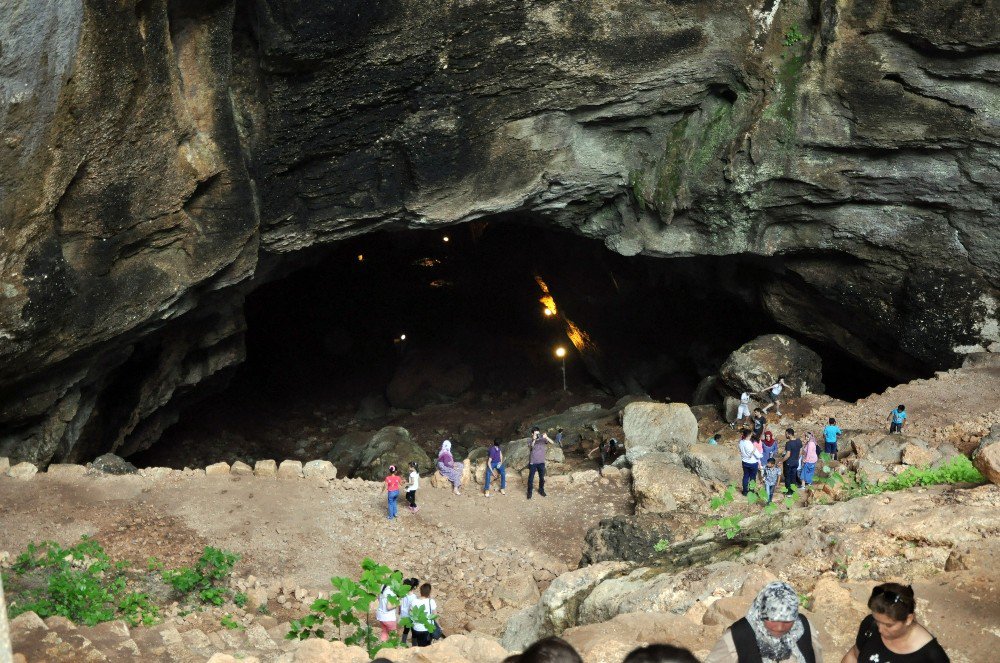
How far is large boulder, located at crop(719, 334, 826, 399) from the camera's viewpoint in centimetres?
1978

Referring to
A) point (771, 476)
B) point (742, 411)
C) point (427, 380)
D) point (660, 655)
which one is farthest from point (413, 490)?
point (427, 380)

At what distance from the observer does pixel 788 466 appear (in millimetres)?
14258

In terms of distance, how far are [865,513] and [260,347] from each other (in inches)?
824

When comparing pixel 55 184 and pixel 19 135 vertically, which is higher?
pixel 19 135

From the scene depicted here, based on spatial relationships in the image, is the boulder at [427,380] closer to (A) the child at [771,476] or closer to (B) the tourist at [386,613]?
(A) the child at [771,476]

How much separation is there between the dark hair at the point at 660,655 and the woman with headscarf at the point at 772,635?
32.2 inches

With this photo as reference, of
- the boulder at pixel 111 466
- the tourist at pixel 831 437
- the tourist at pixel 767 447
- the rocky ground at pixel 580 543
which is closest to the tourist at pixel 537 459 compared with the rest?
the rocky ground at pixel 580 543

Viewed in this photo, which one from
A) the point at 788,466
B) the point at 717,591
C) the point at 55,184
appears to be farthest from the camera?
the point at 788,466

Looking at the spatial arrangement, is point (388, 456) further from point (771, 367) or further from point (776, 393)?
point (771, 367)

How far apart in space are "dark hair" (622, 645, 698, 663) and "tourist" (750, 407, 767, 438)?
1307 cm

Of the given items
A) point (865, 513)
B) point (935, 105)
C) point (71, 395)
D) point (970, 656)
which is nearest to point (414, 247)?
point (71, 395)

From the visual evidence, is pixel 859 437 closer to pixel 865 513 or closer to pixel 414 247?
pixel 865 513

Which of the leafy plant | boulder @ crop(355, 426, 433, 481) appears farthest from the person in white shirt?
boulder @ crop(355, 426, 433, 481)

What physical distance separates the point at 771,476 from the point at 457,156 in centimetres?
779
